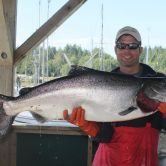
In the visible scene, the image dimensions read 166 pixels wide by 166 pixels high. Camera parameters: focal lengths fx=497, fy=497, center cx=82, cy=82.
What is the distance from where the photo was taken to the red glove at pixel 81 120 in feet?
11.2

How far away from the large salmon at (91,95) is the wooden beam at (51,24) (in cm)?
193

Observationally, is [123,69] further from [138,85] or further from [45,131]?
[45,131]

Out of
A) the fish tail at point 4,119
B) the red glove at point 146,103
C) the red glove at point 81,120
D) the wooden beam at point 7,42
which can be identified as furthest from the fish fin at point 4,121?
the wooden beam at point 7,42

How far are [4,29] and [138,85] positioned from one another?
197 cm

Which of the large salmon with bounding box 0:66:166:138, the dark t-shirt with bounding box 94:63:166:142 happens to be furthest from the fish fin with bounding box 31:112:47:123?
the dark t-shirt with bounding box 94:63:166:142

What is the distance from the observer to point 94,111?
341 centimetres

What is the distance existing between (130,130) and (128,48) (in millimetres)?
624

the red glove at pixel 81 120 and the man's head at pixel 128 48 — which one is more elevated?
the man's head at pixel 128 48

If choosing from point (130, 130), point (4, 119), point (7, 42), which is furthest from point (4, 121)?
point (7, 42)

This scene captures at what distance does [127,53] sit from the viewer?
378cm

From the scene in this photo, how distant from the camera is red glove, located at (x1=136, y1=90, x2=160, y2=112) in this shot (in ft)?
11.0

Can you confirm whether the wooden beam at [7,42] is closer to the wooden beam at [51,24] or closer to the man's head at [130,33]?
the wooden beam at [51,24]

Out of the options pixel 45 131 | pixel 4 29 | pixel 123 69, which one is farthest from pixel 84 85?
pixel 45 131

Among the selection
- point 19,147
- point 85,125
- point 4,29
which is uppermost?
point 4,29
